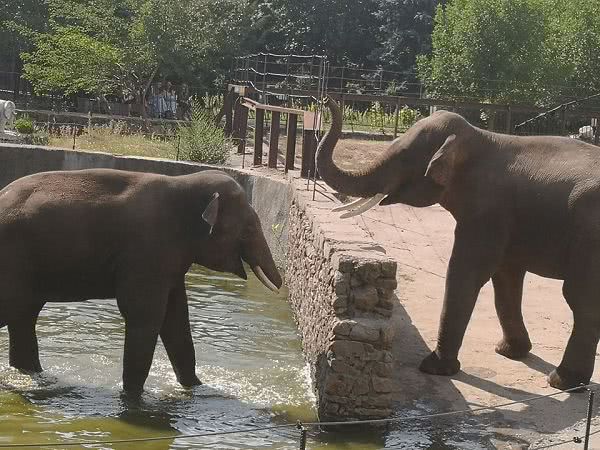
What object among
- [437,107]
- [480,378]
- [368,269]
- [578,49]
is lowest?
[480,378]

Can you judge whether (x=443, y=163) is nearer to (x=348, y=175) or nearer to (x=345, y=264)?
(x=348, y=175)

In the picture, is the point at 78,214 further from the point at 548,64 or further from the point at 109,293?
the point at 548,64

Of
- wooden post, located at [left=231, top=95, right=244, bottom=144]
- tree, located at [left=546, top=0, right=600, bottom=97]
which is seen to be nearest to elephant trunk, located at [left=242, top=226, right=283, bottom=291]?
wooden post, located at [left=231, top=95, right=244, bottom=144]

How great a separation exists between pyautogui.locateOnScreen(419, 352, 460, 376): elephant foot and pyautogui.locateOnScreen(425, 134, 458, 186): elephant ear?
1.60m

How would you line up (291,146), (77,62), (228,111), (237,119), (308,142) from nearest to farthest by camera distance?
1. (308,142)
2. (291,146)
3. (237,119)
4. (228,111)
5. (77,62)

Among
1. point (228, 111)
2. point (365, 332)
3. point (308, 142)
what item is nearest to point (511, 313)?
point (365, 332)

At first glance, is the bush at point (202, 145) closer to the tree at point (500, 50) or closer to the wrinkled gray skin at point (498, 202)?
the wrinkled gray skin at point (498, 202)

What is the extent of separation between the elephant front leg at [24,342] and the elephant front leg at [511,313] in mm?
4422

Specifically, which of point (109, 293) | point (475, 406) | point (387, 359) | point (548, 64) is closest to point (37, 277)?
point (109, 293)

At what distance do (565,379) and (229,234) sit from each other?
3.23 metres

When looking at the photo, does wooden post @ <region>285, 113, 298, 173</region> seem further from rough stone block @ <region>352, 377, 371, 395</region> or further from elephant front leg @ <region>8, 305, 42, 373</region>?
rough stone block @ <region>352, 377, 371, 395</region>

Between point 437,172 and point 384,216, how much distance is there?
784 cm

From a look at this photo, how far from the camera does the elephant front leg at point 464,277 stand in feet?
33.3

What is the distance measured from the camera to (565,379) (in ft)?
32.5
